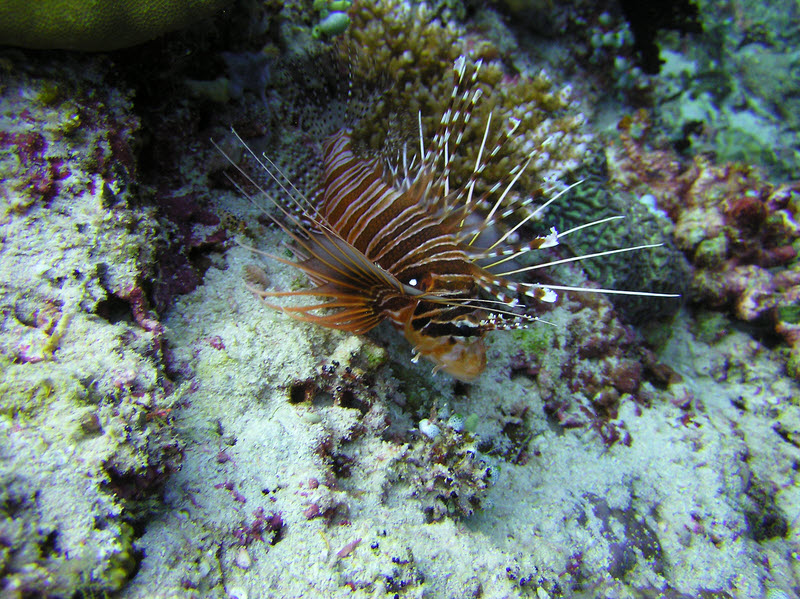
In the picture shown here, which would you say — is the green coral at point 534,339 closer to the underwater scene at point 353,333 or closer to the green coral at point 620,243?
the underwater scene at point 353,333

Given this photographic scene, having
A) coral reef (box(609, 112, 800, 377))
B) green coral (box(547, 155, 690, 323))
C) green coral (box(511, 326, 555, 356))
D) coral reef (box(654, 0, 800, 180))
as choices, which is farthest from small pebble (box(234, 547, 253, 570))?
coral reef (box(654, 0, 800, 180))

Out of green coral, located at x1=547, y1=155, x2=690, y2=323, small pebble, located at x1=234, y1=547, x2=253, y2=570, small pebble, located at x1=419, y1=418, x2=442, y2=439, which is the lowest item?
small pebble, located at x1=234, y1=547, x2=253, y2=570

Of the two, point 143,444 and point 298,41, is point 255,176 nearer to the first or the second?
point 298,41

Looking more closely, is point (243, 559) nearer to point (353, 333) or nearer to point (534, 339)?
point (353, 333)

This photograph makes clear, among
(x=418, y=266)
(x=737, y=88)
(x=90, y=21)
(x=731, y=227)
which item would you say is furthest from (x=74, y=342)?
(x=737, y=88)

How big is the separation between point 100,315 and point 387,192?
1.90m

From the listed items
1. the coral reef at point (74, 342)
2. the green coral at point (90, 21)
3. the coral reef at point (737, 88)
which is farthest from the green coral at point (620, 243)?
the coral reef at point (74, 342)

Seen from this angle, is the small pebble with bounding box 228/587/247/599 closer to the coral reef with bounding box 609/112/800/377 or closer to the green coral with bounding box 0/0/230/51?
the green coral with bounding box 0/0/230/51

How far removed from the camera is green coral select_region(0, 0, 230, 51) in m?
2.05

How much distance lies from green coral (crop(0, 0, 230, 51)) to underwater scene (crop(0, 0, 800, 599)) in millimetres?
12

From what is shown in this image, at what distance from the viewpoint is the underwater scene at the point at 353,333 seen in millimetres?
1812

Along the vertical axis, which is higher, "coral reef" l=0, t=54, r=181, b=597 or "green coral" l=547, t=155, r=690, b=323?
"green coral" l=547, t=155, r=690, b=323

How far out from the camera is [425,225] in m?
2.74

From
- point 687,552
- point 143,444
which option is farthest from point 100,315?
point 687,552
